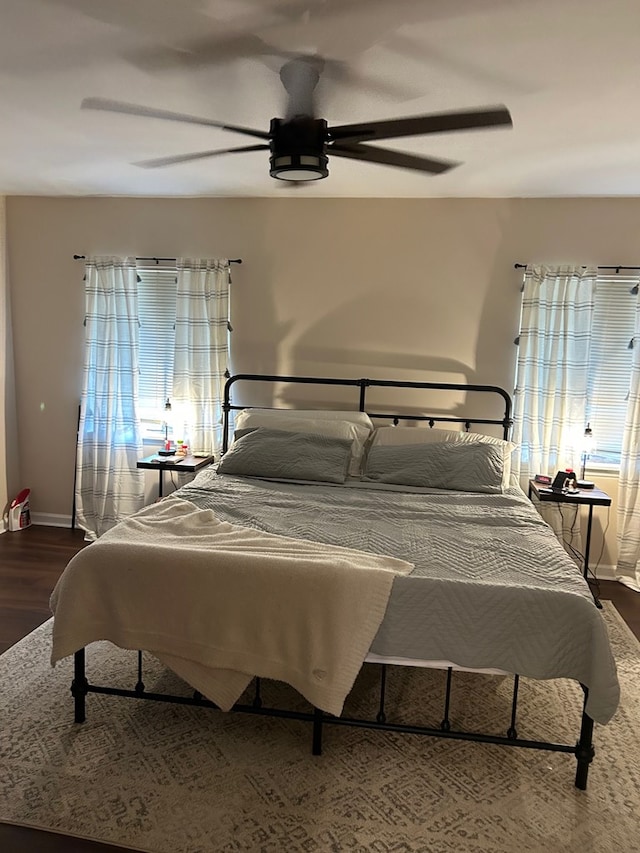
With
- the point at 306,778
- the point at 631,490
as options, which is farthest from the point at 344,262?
the point at 306,778

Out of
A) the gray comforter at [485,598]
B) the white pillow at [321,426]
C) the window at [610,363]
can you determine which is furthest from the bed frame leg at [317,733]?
the window at [610,363]

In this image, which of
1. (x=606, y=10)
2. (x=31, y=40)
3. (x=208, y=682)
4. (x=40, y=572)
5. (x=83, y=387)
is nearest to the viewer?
(x=606, y=10)

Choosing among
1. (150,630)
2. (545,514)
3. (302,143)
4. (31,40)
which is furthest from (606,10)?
(545,514)

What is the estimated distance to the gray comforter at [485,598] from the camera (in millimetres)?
2131

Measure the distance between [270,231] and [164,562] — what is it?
111 inches

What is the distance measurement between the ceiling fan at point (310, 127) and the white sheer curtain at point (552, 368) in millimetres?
1899

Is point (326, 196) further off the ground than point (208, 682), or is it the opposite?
point (326, 196)

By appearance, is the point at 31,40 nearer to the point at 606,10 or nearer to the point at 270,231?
the point at 606,10

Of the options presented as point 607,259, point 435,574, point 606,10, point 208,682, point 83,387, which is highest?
point 606,10

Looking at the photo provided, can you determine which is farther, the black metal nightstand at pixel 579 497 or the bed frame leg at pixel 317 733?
the black metal nightstand at pixel 579 497

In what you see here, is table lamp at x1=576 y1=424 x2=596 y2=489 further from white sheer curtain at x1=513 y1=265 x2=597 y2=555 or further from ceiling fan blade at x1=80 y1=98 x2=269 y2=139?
ceiling fan blade at x1=80 y1=98 x2=269 y2=139

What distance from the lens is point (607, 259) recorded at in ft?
13.3

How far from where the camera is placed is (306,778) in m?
2.21

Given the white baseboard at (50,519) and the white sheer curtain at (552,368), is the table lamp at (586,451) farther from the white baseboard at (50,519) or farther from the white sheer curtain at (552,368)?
the white baseboard at (50,519)
